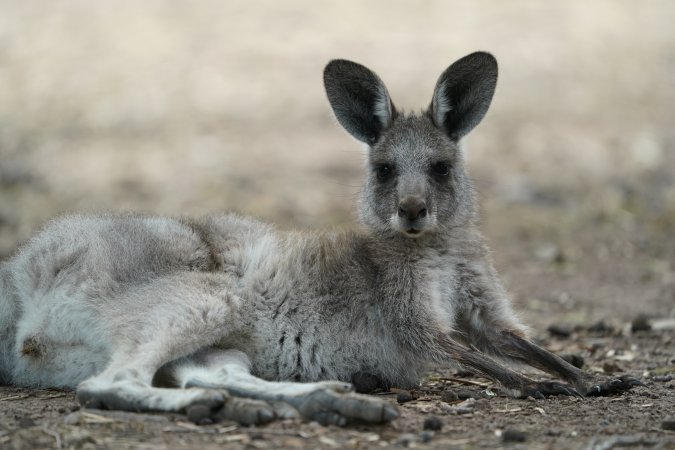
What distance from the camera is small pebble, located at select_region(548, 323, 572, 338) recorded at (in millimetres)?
7754

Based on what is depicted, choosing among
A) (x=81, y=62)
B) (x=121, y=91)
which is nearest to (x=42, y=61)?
(x=81, y=62)

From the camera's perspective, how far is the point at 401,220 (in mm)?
5902

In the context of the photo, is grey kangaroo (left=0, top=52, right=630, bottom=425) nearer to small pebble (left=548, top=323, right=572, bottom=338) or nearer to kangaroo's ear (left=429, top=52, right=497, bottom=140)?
kangaroo's ear (left=429, top=52, right=497, bottom=140)

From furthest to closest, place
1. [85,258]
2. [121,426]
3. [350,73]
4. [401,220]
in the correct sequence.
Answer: [350,73] → [401,220] → [85,258] → [121,426]

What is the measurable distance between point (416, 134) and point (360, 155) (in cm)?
83

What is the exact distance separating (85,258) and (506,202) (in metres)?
8.03

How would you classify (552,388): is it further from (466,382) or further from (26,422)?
(26,422)

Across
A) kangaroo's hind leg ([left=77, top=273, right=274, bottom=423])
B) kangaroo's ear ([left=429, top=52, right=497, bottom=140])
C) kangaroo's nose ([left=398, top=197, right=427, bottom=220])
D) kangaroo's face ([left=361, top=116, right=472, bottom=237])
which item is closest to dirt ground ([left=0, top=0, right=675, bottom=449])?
kangaroo's hind leg ([left=77, top=273, right=274, bottom=423])

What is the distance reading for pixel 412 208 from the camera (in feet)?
19.2

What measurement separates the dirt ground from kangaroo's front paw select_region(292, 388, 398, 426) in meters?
0.08

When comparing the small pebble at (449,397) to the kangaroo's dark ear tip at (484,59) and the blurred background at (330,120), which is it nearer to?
the kangaroo's dark ear tip at (484,59)

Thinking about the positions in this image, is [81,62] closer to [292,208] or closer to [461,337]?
[292,208]

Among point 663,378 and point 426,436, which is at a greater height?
point 663,378

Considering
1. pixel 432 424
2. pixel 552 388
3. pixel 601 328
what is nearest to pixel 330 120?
pixel 601 328
